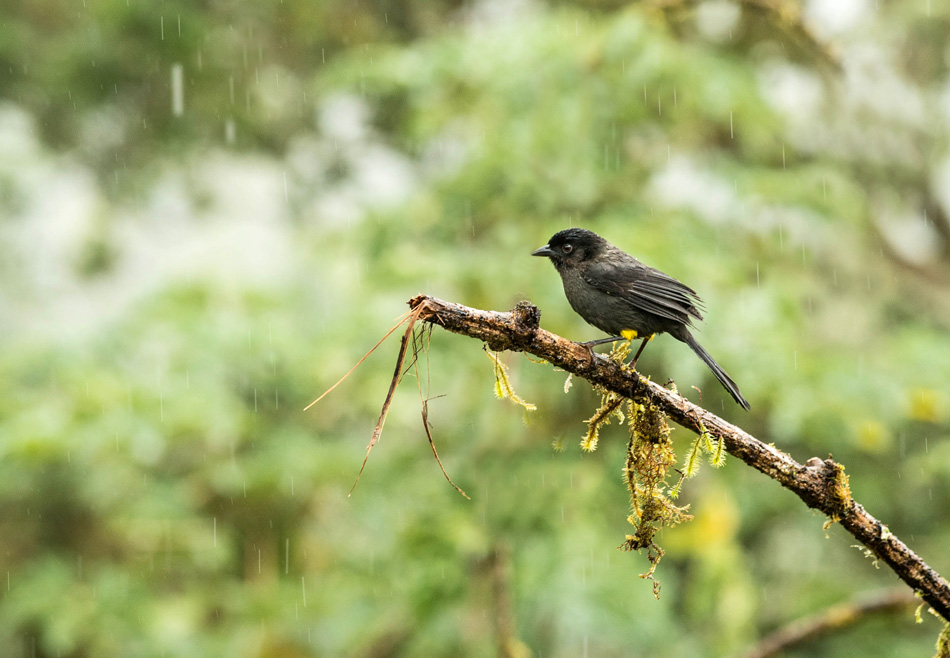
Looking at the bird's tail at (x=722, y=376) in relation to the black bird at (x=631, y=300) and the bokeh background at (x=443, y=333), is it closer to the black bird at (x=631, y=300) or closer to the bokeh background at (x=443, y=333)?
the black bird at (x=631, y=300)

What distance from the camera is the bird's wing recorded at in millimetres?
2857

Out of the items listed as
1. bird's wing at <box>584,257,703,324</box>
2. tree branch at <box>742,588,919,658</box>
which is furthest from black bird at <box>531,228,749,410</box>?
tree branch at <box>742,588,919,658</box>

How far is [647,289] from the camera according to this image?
2.91m

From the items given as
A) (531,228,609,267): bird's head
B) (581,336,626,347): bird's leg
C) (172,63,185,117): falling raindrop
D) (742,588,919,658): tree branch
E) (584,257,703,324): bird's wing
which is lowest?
(742,588,919,658): tree branch

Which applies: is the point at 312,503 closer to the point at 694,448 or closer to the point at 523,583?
the point at 523,583

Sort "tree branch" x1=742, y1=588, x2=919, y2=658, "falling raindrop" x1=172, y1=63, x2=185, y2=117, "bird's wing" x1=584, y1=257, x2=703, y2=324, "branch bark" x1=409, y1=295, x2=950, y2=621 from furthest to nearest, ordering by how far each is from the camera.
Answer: "falling raindrop" x1=172, y1=63, x2=185, y2=117
"tree branch" x1=742, y1=588, x2=919, y2=658
"bird's wing" x1=584, y1=257, x2=703, y2=324
"branch bark" x1=409, y1=295, x2=950, y2=621

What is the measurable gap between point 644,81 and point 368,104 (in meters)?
3.25

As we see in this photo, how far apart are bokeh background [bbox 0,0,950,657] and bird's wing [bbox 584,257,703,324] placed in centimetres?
132

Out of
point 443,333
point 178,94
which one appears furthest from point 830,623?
point 178,94

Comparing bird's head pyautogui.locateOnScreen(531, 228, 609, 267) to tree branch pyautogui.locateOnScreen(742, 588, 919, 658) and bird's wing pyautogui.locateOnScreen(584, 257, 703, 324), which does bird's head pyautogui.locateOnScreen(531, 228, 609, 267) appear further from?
tree branch pyautogui.locateOnScreen(742, 588, 919, 658)

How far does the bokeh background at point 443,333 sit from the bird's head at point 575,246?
4.26ft

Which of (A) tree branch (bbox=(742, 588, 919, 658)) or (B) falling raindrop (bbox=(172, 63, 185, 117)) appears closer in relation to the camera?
(A) tree branch (bbox=(742, 588, 919, 658))

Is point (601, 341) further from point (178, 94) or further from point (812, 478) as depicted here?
point (178, 94)

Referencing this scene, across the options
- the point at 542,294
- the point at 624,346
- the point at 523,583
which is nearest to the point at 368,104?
the point at 542,294
